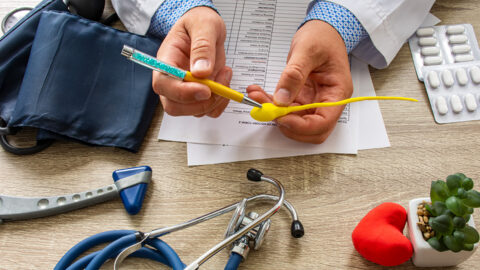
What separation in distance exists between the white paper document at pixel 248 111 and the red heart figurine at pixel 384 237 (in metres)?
0.13

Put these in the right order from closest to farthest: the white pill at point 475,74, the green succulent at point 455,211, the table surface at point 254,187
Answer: the green succulent at point 455,211
the table surface at point 254,187
the white pill at point 475,74

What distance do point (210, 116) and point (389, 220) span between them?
336 millimetres

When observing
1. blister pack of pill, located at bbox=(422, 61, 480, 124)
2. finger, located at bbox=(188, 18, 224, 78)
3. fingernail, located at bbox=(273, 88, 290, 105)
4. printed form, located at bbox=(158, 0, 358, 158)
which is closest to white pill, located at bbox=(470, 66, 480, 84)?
blister pack of pill, located at bbox=(422, 61, 480, 124)

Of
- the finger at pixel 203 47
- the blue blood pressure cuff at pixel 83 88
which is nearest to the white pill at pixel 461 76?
the finger at pixel 203 47

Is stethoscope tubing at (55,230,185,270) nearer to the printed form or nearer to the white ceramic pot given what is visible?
the printed form

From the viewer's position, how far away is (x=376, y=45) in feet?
2.15

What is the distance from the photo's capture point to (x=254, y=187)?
1.90 ft

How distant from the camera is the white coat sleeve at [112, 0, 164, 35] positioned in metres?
0.69

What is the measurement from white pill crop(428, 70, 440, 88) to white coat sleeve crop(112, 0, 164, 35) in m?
0.52

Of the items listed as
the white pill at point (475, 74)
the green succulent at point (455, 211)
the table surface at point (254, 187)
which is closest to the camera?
the green succulent at point (455, 211)

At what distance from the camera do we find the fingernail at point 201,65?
534 mm

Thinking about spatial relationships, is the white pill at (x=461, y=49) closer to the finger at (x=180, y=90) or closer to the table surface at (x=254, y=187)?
the table surface at (x=254, y=187)

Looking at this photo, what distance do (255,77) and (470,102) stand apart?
14.9 inches

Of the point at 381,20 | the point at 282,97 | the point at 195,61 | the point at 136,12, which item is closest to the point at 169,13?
the point at 136,12
